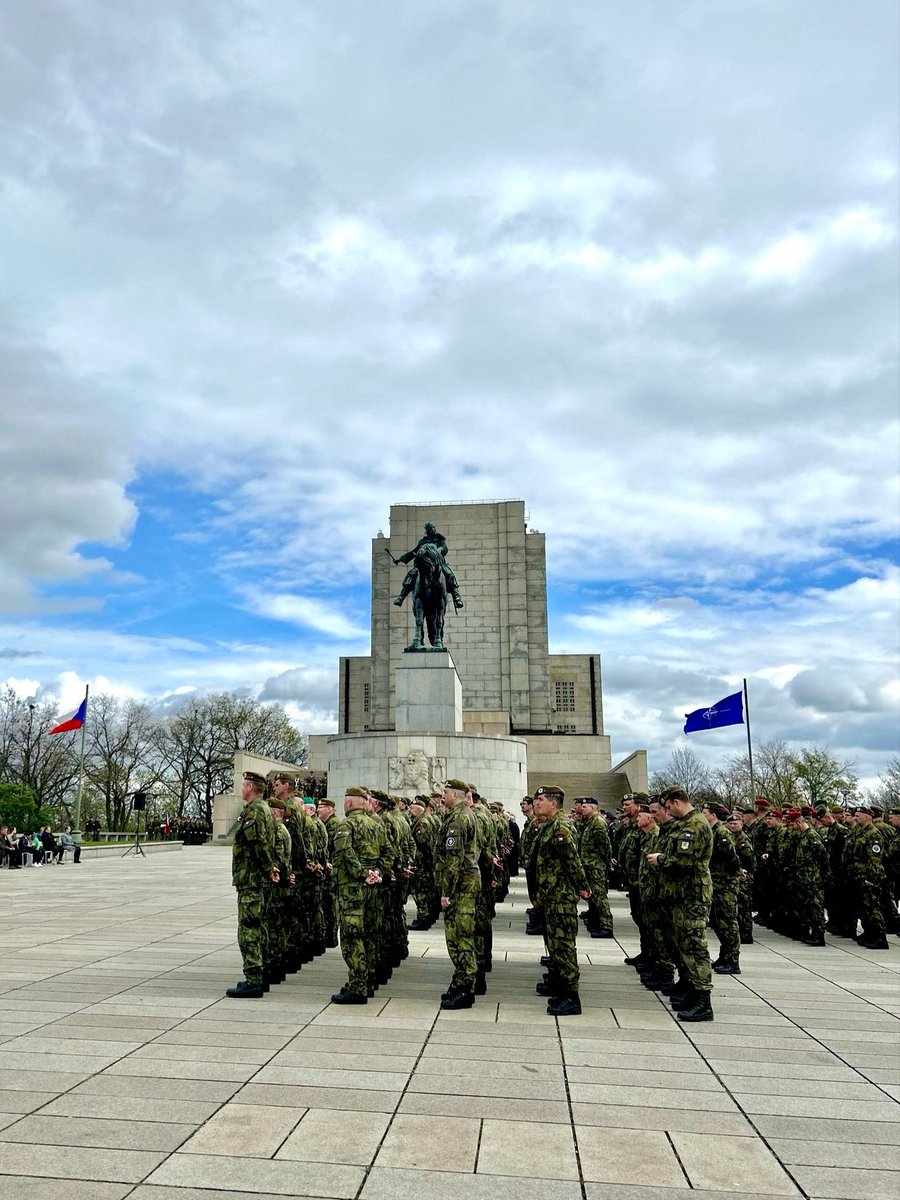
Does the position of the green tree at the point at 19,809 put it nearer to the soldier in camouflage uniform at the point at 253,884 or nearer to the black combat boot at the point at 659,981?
the soldier in camouflage uniform at the point at 253,884

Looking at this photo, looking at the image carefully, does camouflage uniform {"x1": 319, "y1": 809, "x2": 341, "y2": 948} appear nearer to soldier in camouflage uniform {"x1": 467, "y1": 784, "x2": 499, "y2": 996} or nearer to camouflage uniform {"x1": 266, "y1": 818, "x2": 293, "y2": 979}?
camouflage uniform {"x1": 266, "y1": 818, "x2": 293, "y2": 979}

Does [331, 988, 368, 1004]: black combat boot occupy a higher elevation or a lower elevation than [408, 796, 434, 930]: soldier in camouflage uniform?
lower

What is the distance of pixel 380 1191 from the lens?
400 cm

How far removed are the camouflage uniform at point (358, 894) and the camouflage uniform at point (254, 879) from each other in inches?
24.4

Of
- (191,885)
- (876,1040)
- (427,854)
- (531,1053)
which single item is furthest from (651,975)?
(191,885)

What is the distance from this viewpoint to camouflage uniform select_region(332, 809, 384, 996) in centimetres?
795

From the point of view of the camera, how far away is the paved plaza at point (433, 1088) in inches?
165

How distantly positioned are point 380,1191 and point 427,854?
8239 millimetres

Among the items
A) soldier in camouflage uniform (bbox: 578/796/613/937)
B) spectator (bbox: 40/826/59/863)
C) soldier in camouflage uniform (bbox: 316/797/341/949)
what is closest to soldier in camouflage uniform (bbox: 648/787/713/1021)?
soldier in camouflage uniform (bbox: 578/796/613/937)

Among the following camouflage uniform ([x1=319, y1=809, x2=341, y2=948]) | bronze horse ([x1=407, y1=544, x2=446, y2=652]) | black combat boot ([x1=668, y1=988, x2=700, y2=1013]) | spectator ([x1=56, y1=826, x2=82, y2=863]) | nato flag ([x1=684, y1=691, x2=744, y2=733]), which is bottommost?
spectator ([x1=56, y1=826, x2=82, y2=863])

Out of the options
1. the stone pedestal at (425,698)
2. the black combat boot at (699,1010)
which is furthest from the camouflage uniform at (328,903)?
the stone pedestal at (425,698)

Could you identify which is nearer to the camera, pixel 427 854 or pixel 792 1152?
pixel 792 1152

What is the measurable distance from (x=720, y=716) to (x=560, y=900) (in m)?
21.4

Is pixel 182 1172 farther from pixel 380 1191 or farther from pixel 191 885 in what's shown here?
pixel 191 885
